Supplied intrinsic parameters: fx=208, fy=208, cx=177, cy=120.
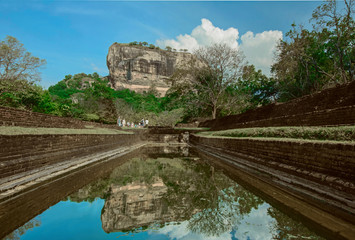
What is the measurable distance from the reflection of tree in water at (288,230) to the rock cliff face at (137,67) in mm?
94052

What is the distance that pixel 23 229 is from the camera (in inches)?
104

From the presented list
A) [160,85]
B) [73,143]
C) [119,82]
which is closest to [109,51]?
[119,82]

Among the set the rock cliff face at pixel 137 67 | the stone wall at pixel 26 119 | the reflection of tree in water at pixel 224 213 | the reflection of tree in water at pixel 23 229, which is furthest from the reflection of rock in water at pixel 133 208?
the rock cliff face at pixel 137 67

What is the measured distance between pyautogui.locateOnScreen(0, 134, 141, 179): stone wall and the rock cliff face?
292 feet

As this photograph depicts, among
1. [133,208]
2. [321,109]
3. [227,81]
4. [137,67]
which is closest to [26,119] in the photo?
[133,208]

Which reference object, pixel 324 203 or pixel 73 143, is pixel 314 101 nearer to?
pixel 324 203

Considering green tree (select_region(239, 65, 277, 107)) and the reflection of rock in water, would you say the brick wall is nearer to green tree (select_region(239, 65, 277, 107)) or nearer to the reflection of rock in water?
the reflection of rock in water

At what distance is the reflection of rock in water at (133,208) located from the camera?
2930 millimetres

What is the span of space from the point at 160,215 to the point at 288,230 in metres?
1.76

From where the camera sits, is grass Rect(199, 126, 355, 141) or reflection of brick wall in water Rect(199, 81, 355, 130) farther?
reflection of brick wall in water Rect(199, 81, 355, 130)

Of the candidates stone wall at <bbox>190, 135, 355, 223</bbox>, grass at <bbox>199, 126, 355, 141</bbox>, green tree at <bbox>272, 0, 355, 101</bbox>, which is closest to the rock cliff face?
green tree at <bbox>272, 0, 355, 101</bbox>

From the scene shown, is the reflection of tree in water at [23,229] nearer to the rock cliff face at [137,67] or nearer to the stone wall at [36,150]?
the stone wall at [36,150]

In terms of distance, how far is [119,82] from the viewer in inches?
3802

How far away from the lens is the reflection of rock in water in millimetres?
2930
